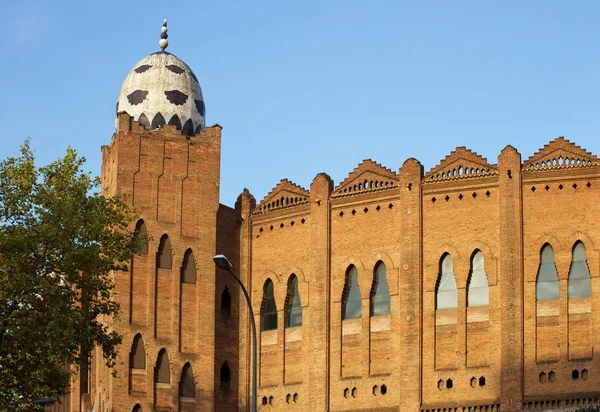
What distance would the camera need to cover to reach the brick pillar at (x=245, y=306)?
178 ft

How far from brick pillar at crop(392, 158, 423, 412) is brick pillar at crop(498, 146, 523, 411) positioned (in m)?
2.92

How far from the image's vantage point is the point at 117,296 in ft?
171

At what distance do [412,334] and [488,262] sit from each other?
3.52 meters

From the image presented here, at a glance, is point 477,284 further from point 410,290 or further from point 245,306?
point 245,306

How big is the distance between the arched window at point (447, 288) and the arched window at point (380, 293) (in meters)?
1.94

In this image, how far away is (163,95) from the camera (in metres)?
56.7

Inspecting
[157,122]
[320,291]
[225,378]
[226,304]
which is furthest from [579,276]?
[157,122]

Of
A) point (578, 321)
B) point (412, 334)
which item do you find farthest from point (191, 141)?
point (578, 321)

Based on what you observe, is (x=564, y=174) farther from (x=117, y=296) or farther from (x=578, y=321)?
(x=117, y=296)

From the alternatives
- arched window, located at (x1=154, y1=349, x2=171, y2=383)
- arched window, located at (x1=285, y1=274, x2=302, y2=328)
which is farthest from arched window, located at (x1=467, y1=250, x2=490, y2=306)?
arched window, located at (x1=154, y1=349, x2=171, y2=383)

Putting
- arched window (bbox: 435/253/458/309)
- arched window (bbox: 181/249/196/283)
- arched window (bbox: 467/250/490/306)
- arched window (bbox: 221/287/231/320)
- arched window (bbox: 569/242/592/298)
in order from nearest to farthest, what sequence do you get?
arched window (bbox: 569/242/592/298) < arched window (bbox: 467/250/490/306) < arched window (bbox: 435/253/458/309) < arched window (bbox: 181/249/196/283) < arched window (bbox: 221/287/231/320)

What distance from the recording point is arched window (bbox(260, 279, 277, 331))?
5462cm

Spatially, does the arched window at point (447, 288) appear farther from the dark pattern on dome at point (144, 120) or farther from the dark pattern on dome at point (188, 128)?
the dark pattern on dome at point (144, 120)

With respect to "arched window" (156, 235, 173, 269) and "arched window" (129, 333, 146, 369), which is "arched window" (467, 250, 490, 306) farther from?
"arched window" (129, 333, 146, 369)
